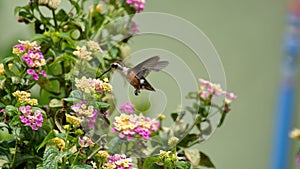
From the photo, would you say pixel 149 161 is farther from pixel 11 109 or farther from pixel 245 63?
pixel 245 63

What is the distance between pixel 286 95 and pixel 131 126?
1.62 m

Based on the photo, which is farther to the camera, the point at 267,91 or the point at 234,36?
the point at 267,91

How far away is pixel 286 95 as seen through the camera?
2297mm

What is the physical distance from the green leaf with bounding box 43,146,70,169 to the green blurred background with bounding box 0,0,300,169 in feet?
3.36

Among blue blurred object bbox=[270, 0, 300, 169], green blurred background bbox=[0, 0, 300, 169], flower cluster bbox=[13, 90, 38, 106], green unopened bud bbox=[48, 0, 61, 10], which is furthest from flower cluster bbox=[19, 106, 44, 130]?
blue blurred object bbox=[270, 0, 300, 169]

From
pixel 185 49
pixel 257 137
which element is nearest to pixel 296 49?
pixel 257 137

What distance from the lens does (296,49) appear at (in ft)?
7.62

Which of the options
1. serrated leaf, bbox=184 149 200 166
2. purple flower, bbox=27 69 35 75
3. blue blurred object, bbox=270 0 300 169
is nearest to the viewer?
purple flower, bbox=27 69 35 75

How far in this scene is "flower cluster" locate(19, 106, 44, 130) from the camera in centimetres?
73

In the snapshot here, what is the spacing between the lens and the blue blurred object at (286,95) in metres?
2.25

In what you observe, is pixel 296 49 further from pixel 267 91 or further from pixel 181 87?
pixel 181 87

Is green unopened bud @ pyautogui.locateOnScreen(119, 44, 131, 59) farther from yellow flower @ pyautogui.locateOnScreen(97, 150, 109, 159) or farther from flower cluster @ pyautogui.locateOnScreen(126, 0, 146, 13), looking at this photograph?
yellow flower @ pyautogui.locateOnScreen(97, 150, 109, 159)

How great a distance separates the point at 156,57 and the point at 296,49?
161 centimetres

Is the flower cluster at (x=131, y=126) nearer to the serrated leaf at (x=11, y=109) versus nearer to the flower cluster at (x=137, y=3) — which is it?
the serrated leaf at (x=11, y=109)
